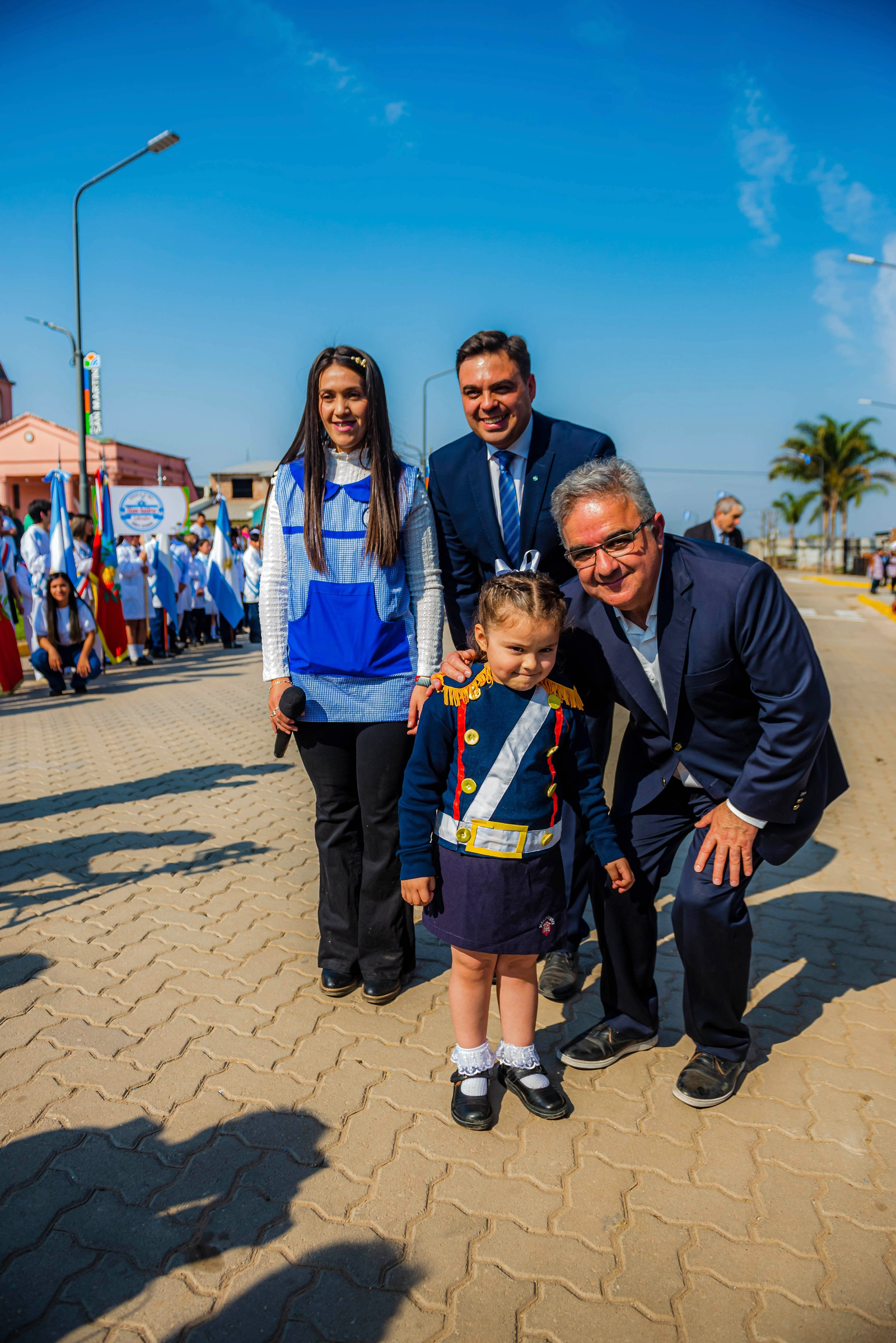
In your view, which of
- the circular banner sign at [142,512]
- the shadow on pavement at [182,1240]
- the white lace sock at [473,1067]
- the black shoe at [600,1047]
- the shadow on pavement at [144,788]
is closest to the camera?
the shadow on pavement at [182,1240]

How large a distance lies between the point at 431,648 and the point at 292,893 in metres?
1.84

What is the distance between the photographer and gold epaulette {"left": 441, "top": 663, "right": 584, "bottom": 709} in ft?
8.41

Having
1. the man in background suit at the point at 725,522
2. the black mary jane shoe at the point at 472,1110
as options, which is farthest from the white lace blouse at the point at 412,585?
the man in background suit at the point at 725,522

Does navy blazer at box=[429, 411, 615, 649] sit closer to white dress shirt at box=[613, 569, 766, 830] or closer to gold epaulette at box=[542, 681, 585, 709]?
white dress shirt at box=[613, 569, 766, 830]

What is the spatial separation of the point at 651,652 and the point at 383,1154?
164 cm

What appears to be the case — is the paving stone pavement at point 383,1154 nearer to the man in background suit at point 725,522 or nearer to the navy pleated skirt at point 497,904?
the navy pleated skirt at point 497,904

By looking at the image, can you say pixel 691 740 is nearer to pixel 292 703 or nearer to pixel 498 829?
pixel 498 829

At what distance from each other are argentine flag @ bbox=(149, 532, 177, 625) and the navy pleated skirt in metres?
12.2

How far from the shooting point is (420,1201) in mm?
2279

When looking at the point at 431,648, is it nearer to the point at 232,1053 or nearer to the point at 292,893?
the point at 232,1053

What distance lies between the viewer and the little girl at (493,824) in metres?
2.54

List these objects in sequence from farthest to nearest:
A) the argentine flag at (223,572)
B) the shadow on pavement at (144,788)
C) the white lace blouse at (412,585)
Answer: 1. the argentine flag at (223,572)
2. the shadow on pavement at (144,788)
3. the white lace blouse at (412,585)

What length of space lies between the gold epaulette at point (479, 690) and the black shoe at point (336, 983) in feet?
4.49

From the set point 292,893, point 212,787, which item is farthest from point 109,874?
point 212,787
